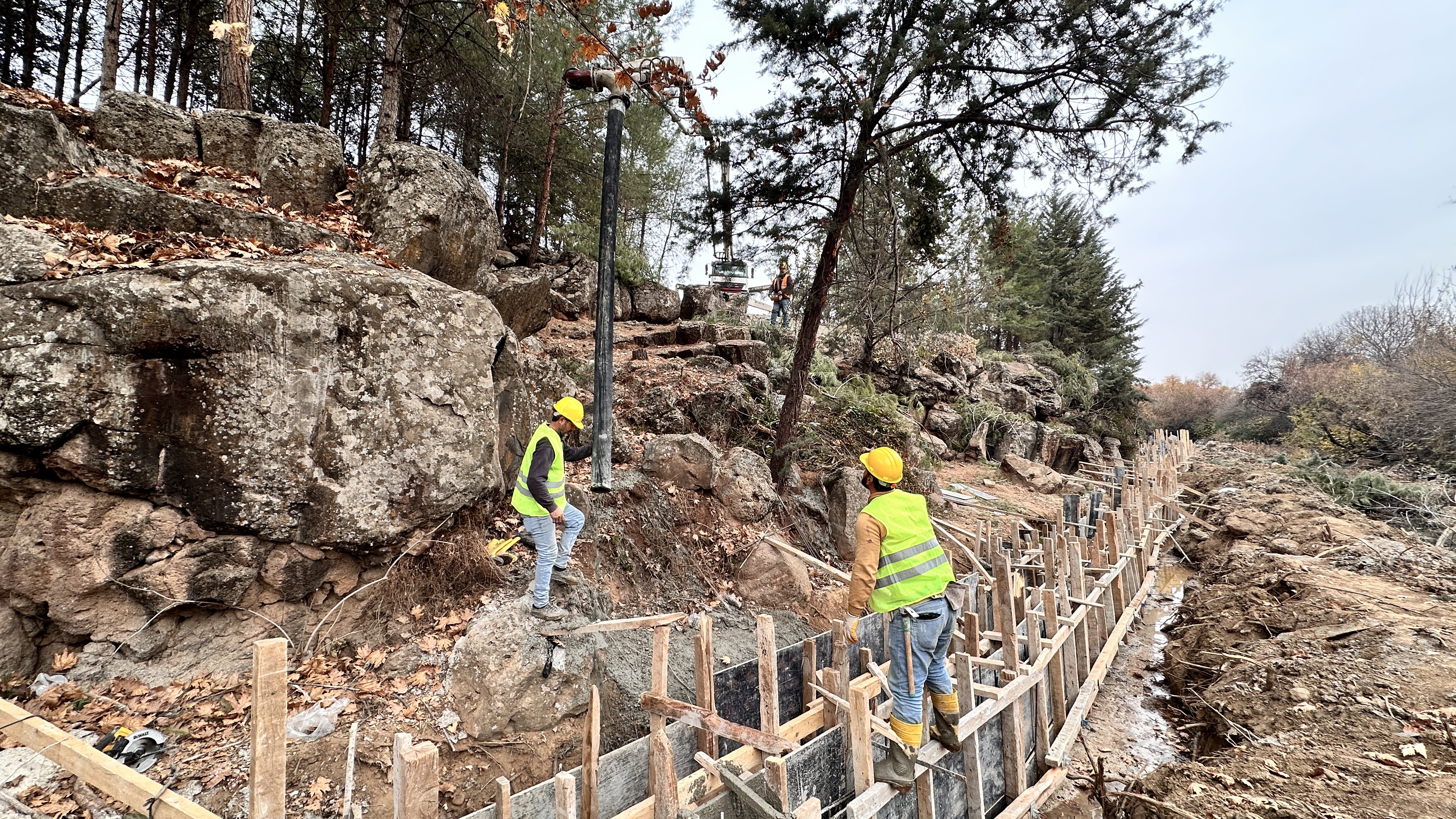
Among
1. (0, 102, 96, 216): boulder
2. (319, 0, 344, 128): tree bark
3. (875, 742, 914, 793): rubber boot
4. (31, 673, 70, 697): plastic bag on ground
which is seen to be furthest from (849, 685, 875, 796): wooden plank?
(319, 0, 344, 128): tree bark

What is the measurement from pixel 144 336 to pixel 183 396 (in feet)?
1.61

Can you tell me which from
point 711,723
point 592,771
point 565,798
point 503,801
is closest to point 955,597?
point 711,723

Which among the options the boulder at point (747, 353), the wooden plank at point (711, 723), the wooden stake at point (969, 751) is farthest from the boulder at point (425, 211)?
the wooden stake at point (969, 751)

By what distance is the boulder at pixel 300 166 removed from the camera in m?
6.64

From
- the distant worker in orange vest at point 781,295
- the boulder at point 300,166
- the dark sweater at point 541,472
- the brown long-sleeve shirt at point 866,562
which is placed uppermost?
the distant worker in orange vest at point 781,295

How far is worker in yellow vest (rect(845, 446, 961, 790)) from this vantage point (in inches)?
146

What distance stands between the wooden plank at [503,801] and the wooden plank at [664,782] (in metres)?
0.76

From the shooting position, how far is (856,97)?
23.2 ft

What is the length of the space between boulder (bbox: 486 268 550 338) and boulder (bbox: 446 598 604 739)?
4600 mm

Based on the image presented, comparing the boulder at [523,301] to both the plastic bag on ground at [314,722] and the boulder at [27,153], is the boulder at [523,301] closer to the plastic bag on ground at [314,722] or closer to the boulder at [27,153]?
the boulder at [27,153]

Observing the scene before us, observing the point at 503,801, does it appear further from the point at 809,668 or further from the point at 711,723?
the point at 809,668

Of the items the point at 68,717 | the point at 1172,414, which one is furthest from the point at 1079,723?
the point at 1172,414

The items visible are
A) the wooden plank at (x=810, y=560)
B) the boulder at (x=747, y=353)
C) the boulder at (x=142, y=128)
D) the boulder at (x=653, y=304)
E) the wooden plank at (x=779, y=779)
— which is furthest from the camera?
the boulder at (x=653, y=304)

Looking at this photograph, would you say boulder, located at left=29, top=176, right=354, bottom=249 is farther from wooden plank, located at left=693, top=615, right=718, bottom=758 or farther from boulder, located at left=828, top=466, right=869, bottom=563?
boulder, located at left=828, top=466, right=869, bottom=563
